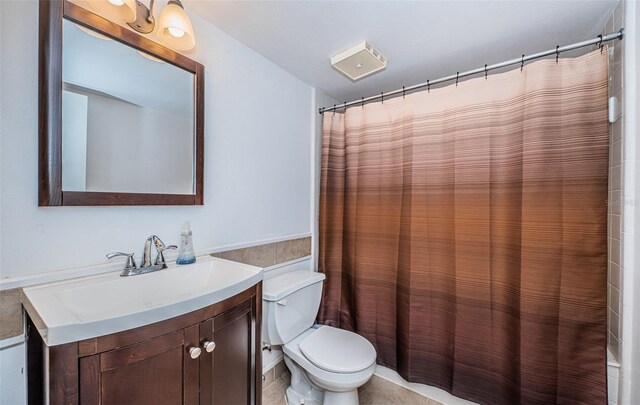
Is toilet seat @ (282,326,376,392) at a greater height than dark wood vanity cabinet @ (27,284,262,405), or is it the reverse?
dark wood vanity cabinet @ (27,284,262,405)

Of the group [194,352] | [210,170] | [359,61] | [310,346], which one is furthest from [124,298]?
[359,61]

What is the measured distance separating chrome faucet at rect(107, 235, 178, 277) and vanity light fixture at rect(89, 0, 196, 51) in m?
0.85

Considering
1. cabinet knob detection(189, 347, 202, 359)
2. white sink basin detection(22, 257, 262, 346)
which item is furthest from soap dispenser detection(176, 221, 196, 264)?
cabinet knob detection(189, 347, 202, 359)

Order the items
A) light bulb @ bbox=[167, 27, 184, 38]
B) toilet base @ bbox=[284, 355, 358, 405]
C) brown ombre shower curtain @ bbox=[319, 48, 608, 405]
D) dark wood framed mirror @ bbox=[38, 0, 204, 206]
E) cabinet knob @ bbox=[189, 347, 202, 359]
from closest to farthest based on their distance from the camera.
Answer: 1. cabinet knob @ bbox=[189, 347, 202, 359]
2. dark wood framed mirror @ bbox=[38, 0, 204, 206]
3. light bulb @ bbox=[167, 27, 184, 38]
4. brown ombre shower curtain @ bbox=[319, 48, 608, 405]
5. toilet base @ bbox=[284, 355, 358, 405]

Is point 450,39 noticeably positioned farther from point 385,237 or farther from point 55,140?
point 55,140

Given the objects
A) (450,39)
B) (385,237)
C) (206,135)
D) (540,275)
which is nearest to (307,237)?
(385,237)

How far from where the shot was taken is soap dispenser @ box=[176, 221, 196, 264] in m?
1.16

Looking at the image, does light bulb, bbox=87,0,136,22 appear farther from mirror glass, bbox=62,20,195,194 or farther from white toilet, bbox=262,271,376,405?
white toilet, bbox=262,271,376,405

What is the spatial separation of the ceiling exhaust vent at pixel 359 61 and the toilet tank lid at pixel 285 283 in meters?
1.32

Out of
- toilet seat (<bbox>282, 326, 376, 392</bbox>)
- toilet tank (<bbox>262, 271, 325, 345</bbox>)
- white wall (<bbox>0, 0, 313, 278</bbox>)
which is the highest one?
white wall (<bbox>0, 0, 313, 278</bbox>)

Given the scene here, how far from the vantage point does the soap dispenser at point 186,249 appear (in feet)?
3.80

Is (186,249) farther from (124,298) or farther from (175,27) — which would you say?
(175,27)

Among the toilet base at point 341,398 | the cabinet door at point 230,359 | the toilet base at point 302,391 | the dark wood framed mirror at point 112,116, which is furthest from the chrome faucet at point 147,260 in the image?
the toilet base at point 341,398

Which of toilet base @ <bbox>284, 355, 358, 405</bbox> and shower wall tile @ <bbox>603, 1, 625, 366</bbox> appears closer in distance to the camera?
shower wall tile @ <bbox>603, 1, 625, 366</bbox>
